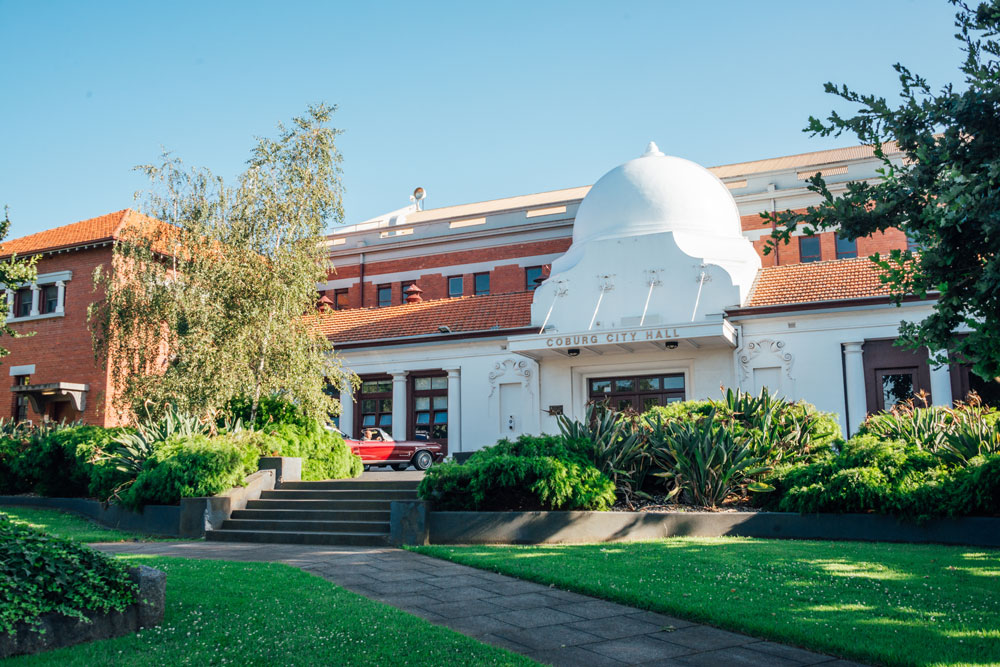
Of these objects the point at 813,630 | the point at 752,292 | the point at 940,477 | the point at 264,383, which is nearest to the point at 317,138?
the point at 264,383

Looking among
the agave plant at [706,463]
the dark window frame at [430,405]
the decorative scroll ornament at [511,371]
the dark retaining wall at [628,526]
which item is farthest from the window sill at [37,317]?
the agave plant at [706,463]

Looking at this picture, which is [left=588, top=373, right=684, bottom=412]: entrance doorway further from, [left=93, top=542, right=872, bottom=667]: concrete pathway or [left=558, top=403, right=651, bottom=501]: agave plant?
[left=93, top=542, right=872, bottom=667]: concrete pathway

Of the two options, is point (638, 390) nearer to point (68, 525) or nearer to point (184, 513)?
point (184, 513)

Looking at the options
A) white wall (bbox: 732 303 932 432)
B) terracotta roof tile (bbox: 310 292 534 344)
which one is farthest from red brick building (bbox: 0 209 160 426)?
white wall (bbox: 732 303 932 432)

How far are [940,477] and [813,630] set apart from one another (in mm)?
5740

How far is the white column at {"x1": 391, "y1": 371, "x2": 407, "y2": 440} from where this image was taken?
25.5 meters

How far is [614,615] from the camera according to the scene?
679 centimetres

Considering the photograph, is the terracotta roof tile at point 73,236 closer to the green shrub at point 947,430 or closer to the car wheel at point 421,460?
the car wheel at point 421,460

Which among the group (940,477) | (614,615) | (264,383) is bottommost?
(614,615)

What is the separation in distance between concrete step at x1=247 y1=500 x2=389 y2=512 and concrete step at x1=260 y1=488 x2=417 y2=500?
274 millimetres

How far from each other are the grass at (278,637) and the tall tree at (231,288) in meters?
9.39

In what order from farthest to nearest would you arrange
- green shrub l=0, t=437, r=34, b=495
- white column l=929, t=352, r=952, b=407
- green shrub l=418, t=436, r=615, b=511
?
white column l=929, t=352, r=952, b=407 → green shrub l=0, t=437, r=34, b=495 → green shrub l=418, t=436, r=615, b=511

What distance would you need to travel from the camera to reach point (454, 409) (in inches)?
974

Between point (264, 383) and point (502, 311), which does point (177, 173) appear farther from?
point (502, 311)
